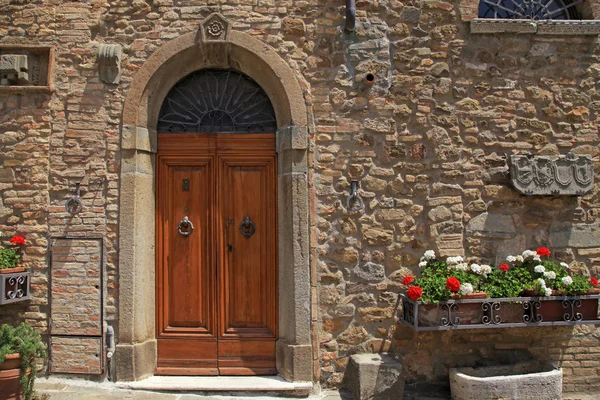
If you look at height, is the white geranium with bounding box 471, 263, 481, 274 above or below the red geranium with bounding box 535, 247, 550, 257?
below

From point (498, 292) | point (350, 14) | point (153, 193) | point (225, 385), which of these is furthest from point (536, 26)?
point (225, 385)

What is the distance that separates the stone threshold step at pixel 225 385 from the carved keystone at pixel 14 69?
10.0 feet

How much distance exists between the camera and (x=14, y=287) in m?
4.43

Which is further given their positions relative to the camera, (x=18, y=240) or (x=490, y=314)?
(x=18, y=240)

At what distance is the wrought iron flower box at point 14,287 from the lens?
4.30 metres

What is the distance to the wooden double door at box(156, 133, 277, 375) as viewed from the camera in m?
4.83

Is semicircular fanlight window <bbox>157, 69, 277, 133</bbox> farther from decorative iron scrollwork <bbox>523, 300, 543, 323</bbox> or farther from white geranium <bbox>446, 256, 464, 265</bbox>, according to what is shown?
decorative iron scrollwork <bbox>523, 300, 543, 323</bbox>

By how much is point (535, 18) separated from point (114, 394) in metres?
5.49

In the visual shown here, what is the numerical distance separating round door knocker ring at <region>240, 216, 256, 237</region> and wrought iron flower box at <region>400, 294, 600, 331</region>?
5.33ft

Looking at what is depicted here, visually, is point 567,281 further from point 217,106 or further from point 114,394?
point 114,394

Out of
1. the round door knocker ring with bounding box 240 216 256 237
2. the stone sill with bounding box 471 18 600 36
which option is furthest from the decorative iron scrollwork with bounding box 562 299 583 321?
the round door knocker ring with bounding box 240 216 256 237

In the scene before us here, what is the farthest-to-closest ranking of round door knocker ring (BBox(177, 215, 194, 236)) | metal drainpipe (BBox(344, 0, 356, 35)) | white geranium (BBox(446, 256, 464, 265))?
1. round door knocker ring (BBox(177, 215, 194, 236))
2. metal drainpipe (BBox(344, 0, 356, 35))
3. white geranium (BBox(446, 256, 464, 265))

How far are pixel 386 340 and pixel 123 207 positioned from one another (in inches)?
110

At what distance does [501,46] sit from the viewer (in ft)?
16.1
